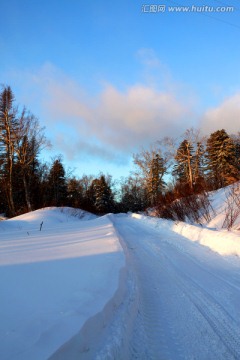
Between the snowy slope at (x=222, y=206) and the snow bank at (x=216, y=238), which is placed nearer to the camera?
the snow bank at (x=216, y=238)

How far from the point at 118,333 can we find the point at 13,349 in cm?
112

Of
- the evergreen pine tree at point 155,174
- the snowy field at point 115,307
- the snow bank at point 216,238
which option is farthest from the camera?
the evergreen pine tree at point 155,174

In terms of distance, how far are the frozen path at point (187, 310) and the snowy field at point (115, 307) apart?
11mm

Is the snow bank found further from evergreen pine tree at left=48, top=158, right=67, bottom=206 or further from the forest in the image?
evergreen pine tree at left=48, top=158, right=67, bottom=206

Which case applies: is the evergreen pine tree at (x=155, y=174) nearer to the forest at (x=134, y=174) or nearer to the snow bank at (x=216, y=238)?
the forest at (x=134, y=174)

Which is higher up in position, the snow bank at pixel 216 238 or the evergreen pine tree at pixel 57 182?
the evergreen pine tree at pixel 57 182

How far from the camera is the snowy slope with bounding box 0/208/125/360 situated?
2.22 metres

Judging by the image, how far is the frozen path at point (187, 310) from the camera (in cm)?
269

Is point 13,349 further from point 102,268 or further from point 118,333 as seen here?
point 102,268

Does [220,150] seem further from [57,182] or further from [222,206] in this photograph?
[57,182]

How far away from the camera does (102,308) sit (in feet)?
9.80

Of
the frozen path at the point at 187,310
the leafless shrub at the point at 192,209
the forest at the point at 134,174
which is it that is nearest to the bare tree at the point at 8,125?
the forest at the point at 134,174

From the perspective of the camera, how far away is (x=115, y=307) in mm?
3318

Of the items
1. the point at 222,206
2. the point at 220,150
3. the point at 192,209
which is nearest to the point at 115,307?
the point at 192,209
